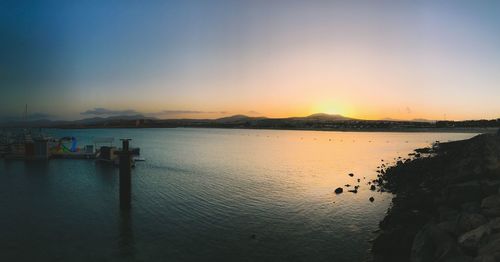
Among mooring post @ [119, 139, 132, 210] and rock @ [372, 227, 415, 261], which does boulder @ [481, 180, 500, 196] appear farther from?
mooring post @ [119, 139, 132, 210]

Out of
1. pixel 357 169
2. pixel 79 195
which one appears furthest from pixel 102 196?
pixel 357 169

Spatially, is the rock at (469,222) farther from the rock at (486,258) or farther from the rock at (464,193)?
the rock at (464,193)

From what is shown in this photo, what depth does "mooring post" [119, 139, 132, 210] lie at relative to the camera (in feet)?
73.3

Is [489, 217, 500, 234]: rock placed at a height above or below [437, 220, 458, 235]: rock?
above

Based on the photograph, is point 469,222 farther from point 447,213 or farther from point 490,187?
point 490,187

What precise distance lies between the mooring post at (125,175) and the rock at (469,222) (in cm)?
1779

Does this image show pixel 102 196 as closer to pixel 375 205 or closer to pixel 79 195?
pixel 79 195

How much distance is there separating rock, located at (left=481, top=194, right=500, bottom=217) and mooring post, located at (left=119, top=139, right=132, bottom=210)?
18.3 meters

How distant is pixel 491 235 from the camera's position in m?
9.29

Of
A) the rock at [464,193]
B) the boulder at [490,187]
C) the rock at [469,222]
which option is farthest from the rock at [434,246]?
the rock at [464,193]

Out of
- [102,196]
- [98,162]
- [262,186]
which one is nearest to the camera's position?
[102,196]

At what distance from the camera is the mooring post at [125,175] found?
2233cm

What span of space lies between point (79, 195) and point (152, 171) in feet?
50.6

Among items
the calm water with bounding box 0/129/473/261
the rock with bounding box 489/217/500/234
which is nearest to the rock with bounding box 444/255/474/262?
the rock with bounding box 489/217/500/234
